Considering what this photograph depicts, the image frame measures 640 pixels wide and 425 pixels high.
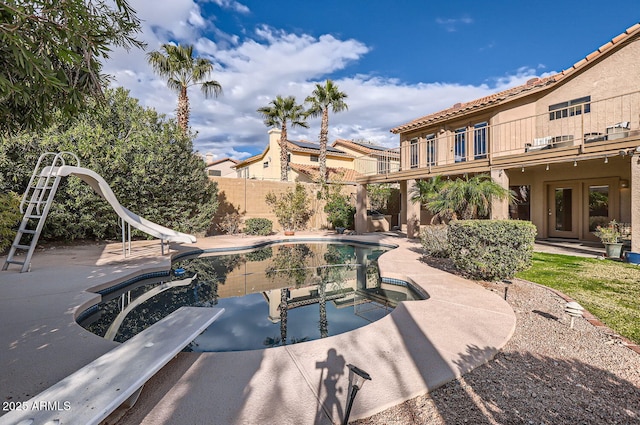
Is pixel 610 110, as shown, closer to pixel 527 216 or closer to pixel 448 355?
pixel 527 216

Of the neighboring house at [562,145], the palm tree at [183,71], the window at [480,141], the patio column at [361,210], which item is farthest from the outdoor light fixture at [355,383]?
the palm tree at [183,71]

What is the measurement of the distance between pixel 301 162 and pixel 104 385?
85.2 feet

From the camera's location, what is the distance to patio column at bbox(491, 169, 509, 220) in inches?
434

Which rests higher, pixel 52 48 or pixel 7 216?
pixel 52 48

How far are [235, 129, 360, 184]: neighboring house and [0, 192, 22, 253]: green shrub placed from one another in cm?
1710

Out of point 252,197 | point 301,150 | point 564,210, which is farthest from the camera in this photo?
point 301,150

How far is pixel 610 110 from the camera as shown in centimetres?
1140

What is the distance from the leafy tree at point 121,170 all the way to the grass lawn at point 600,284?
1360cm

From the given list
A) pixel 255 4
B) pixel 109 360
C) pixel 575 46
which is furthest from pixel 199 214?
pixel 575 46

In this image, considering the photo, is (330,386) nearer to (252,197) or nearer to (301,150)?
(252,197)

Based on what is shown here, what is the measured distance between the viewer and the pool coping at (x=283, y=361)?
8.75 ft

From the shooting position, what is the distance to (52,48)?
263 centimetres

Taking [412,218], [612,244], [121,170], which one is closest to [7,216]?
[121,170]

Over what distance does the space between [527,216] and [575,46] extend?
828cm
